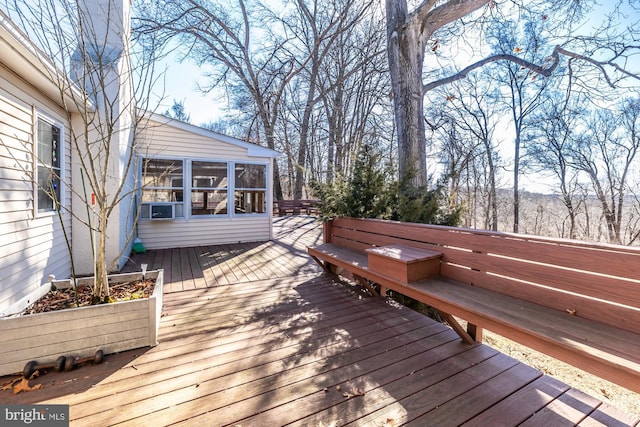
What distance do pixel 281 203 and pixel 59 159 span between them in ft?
32.8

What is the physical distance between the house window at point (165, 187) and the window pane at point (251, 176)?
123 centimetres

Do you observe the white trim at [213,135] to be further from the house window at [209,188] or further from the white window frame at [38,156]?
the white window frame at [38,156]

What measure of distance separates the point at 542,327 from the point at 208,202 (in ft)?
19.9

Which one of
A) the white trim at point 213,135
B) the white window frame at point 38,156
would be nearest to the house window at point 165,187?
the white trim at point 213,135

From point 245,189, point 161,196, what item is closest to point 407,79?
point 245,189

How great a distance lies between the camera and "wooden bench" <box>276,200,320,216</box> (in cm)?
1334

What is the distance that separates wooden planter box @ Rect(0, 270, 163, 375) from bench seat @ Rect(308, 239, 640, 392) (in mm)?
2150

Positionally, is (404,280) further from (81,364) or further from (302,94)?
(302,94)

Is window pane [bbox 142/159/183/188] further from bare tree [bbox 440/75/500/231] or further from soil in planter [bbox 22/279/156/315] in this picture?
bare tree [bbox 440/75/500/231]

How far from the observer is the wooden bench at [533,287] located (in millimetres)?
1368

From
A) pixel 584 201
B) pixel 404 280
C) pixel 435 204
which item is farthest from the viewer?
pixel 584 201

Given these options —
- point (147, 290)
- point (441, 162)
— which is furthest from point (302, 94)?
point (147, 290)

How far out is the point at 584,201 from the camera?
10211mm

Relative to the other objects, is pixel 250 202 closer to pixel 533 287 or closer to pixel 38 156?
pixel 38 156
